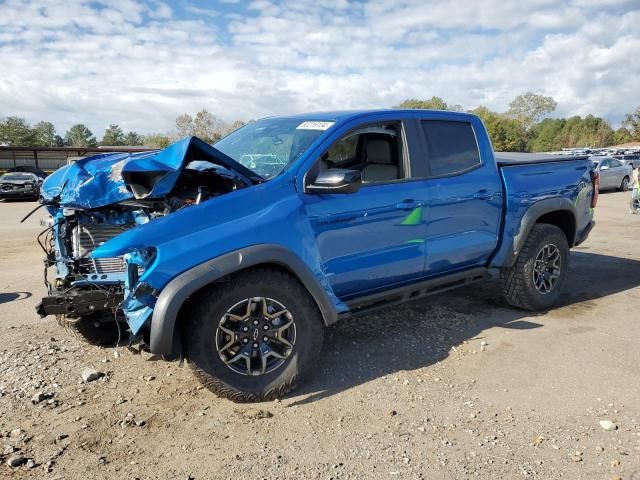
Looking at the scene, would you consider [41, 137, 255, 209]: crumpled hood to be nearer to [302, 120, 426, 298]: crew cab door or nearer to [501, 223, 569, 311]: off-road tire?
[302, 120, 426, 298]: crew cab door

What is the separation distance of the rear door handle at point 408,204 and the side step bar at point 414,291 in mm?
665

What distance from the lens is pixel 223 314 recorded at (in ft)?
11.3

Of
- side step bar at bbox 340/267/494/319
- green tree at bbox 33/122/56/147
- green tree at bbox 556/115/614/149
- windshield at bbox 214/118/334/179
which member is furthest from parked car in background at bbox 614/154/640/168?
green tree at bbox 33/122/56/147

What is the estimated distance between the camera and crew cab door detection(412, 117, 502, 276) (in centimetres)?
455

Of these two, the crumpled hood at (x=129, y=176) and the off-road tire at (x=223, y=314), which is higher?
the crumpled hood at (x=129, y=176)

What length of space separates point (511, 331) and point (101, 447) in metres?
3.60

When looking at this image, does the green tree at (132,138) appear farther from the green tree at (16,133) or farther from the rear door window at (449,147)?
the rear door window at (449,147)

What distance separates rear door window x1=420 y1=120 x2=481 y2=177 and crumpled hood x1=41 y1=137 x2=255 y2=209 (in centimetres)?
169

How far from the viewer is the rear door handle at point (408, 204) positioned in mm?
4242

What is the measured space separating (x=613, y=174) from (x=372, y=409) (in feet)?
74.0

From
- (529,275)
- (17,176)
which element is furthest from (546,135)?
(529,275)

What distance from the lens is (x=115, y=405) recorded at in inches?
143

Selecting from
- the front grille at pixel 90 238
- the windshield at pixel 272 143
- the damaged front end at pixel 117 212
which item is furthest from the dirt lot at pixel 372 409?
the windshield at pixel 272 143

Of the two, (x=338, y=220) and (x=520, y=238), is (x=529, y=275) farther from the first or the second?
(x=338, y=220)
